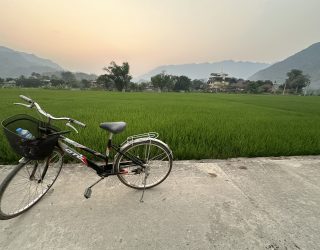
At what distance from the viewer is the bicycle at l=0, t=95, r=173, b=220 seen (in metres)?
1.82

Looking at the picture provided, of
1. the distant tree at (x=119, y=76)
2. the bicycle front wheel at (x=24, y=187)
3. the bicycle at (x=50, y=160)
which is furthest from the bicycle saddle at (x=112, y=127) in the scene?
the distant tree at (x=119, y=76)

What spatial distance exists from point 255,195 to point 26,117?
2.66 m

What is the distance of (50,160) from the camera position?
2.26m

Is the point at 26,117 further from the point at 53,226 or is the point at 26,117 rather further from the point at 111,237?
the point at 111,237

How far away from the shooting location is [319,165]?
11.1 ft

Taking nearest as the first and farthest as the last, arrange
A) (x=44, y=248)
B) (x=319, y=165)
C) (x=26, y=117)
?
(x=44, y=248) → (x=26, y=117) → (x=319, y=165)

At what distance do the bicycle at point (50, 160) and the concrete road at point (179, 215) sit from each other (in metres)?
0.14

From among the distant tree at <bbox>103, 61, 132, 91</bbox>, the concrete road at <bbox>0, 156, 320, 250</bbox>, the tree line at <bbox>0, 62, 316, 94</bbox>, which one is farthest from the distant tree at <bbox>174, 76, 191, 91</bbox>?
the concrete road at <bbox>0, 156, 320, 250</bbox>

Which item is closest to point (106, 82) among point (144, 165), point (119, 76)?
point (119, 76)

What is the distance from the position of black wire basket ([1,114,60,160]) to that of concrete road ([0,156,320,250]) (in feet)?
2.14

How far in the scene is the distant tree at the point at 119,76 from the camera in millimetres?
54188

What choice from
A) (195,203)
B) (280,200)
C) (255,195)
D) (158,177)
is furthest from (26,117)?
(280,200)

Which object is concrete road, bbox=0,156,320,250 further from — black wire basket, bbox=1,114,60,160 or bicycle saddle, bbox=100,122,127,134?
bicycle saddle, bbox=100,122,127,134

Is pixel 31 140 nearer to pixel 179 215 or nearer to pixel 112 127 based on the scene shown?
pixel 112 127
